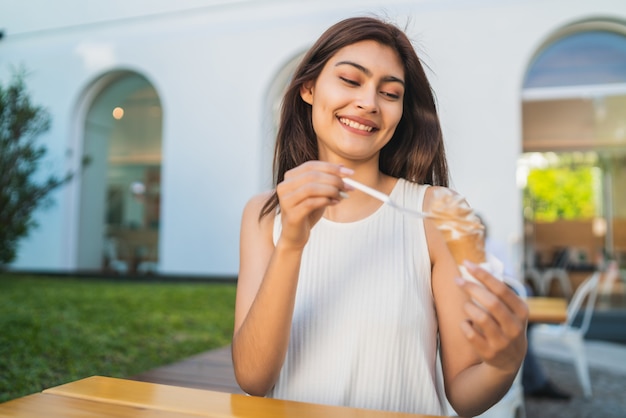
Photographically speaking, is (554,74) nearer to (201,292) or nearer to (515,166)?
(515,166)

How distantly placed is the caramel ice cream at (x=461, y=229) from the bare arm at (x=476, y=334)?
1.8 inches

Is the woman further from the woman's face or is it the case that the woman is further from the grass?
the grass

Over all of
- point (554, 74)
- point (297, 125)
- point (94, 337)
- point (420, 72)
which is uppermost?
point (554, 74)

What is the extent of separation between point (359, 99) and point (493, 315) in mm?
568

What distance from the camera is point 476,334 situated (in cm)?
81

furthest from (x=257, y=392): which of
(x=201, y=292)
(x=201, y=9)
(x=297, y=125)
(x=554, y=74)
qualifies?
(x=201, y=9)

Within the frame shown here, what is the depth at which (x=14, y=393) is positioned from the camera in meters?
2.38

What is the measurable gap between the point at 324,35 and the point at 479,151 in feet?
18.2

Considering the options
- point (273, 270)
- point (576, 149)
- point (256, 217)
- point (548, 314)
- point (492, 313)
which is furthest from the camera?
point (576, 149)

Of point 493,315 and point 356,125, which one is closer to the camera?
point 493,315

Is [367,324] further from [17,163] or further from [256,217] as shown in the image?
[17,163]

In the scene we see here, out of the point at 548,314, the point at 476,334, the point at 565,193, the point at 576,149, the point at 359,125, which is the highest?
the point at 576,149

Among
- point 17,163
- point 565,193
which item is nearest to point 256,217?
point 17,163

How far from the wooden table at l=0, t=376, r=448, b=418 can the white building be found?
5.03 metres
